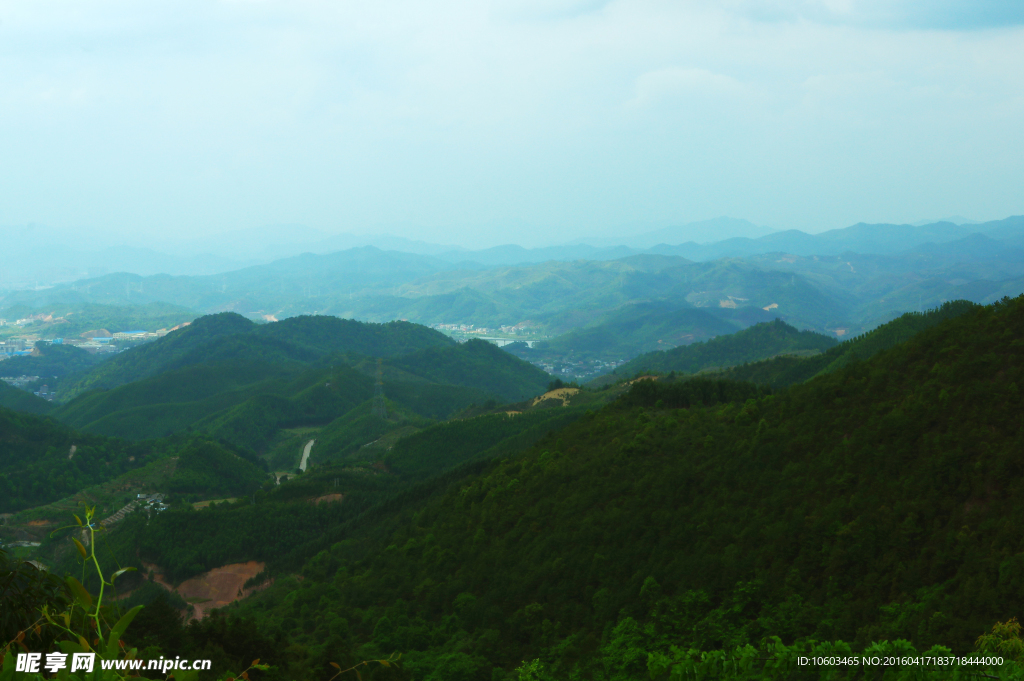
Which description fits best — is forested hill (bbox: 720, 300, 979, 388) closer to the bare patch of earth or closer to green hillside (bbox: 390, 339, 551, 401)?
the bare patch of earth

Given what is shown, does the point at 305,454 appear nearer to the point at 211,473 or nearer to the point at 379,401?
the point at 379,401

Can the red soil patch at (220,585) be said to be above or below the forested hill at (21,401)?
below

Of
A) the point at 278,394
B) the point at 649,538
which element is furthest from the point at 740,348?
the point at 649,538

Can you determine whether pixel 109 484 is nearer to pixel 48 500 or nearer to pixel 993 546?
pixel 48 500

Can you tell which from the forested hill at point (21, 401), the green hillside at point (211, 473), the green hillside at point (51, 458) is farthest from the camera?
the forested hill at point (21, 401)

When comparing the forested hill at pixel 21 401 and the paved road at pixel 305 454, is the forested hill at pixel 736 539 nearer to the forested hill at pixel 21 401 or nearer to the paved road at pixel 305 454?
the paved road at pixel 305 454

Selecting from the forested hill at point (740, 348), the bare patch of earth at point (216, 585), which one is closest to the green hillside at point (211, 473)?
the bare patch of earth at point (216, 585)

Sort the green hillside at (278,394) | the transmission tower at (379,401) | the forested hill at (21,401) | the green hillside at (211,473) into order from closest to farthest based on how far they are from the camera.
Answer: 1. the green hillside at (211,473)
2. the transmission tower at (379,401)
3. the green hillside at (278,394)
4. the forested hill at (21,401)
